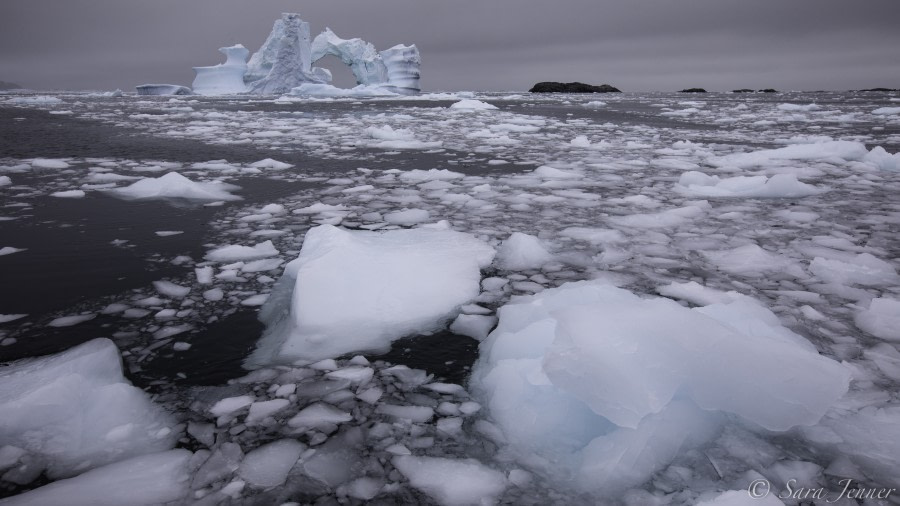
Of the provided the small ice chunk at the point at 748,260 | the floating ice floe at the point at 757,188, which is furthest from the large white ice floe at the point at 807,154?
the small ice chunk at the point at 748,260

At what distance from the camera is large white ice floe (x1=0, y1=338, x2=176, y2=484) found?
44.2 inches

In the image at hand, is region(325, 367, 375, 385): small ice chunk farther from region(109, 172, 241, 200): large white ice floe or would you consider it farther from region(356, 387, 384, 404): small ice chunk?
region(109, 172, 241, 200): large white ice floe

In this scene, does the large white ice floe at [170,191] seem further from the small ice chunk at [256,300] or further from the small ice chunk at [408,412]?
the small ice chunk at [408,412]

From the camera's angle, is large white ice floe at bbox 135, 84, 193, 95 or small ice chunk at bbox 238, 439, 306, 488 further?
large white ice floe at bbox 135, 84, 193, 95

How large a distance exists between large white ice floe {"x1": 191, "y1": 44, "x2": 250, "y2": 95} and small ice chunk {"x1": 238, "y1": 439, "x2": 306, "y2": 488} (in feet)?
124

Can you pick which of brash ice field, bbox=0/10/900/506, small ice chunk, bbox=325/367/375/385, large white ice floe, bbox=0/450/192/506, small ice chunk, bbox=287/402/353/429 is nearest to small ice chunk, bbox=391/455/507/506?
brash ice field, bbox=0/10/900/506

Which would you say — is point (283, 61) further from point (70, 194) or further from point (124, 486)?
point (124, 486)

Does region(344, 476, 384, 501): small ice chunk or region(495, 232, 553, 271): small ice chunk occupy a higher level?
region(495, 232, 553, 271): small ice chunk

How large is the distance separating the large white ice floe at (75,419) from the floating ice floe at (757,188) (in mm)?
3687

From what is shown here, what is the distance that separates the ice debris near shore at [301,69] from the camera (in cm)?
3203

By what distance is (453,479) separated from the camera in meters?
1.07

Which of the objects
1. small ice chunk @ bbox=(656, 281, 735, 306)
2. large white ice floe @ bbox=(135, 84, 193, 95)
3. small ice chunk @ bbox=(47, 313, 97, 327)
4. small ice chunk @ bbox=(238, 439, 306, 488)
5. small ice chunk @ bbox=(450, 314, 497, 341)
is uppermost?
large white ice floe @ bbox=(135, 84, 193, 95)

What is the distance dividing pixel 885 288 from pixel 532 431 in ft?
5.93

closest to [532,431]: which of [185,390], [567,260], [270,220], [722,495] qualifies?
[722,495]
